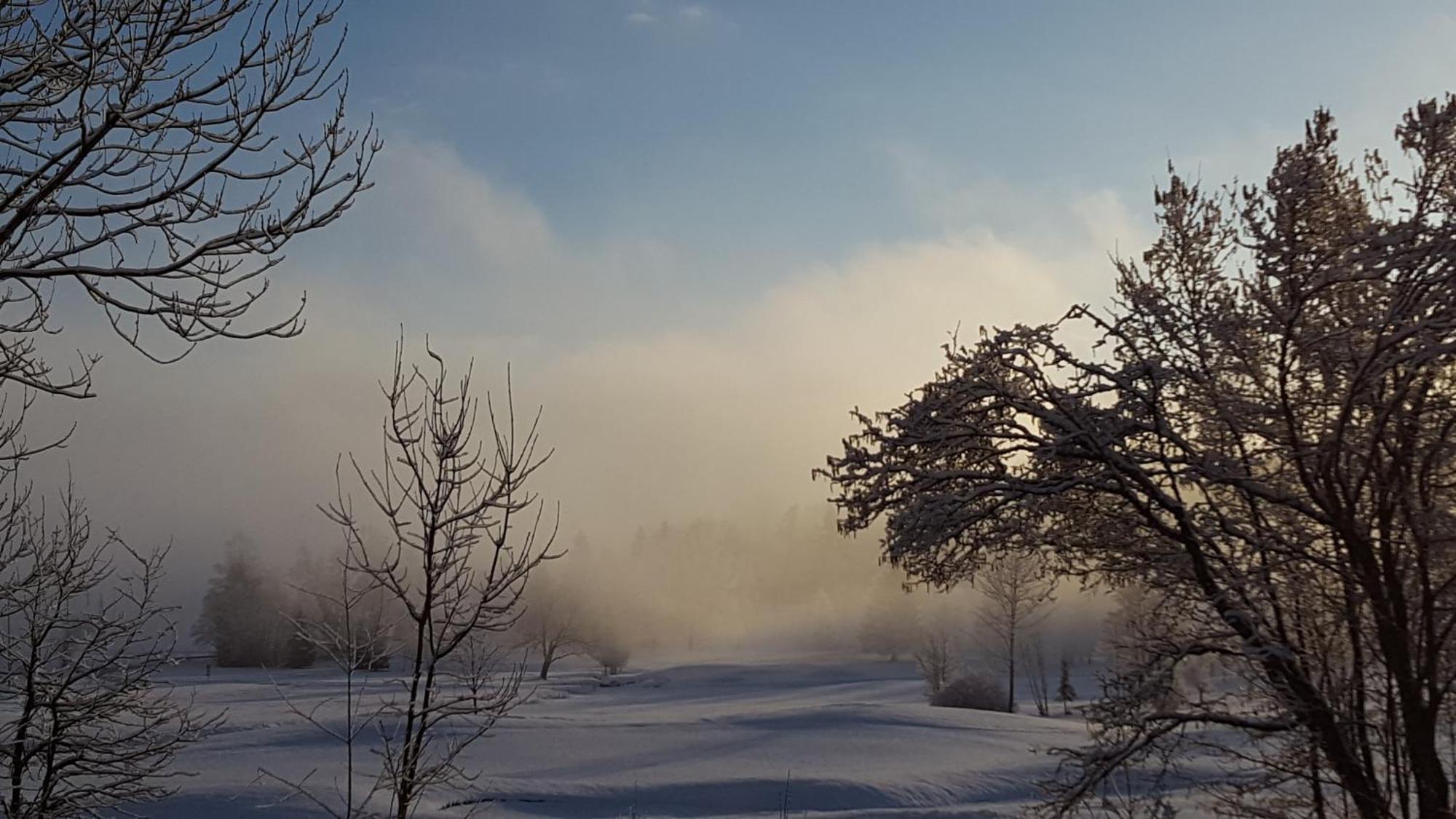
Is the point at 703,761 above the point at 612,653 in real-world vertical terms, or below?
above

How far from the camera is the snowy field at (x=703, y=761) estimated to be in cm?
1471

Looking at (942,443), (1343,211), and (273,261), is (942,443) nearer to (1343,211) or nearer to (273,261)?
(1343,211)

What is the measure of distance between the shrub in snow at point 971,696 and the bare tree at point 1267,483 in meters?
25.5

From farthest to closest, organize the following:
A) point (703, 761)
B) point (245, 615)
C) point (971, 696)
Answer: point (245, 615)
point (971, 696)
point (703, 761)

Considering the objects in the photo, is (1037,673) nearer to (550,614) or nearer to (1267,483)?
(550,614)

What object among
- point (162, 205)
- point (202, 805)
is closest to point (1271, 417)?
point (162, 205)

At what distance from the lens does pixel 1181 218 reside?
7984mm

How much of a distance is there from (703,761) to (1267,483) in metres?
14.0

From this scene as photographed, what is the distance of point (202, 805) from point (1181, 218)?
14.8 m

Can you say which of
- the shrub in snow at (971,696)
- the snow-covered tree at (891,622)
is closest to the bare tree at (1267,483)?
the shrub in snow at (971,696)

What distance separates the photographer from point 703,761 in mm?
18453

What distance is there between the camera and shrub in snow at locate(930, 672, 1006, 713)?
3212cm

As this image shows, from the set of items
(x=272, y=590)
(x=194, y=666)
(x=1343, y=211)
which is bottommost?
(x=194, y=666)

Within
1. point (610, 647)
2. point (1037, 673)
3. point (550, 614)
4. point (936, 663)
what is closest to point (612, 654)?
point (610, 647)
